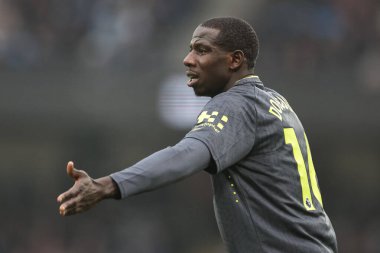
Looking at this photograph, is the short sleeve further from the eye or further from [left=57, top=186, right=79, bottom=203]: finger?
[left=57, top=186, right=79, bottom=203]: finger

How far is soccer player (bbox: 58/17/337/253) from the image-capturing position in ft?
14.4

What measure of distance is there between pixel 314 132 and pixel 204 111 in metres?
9.86

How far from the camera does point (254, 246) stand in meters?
4.74

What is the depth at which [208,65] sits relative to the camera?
4.93 m

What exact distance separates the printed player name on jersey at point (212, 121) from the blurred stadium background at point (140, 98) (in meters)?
8.64

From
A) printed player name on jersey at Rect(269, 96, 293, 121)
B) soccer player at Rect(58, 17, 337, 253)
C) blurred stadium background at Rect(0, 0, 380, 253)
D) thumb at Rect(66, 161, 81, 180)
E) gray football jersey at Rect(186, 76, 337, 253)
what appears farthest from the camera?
blurred stadium background at Rect(0, 0, 380, 253)

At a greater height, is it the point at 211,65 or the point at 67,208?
the point at 211,65

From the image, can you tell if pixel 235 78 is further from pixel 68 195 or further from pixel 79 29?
pixel 79 29

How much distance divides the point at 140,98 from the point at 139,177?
9.62 m

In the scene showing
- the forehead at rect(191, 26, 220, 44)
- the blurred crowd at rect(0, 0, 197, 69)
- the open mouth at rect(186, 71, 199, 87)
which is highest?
the blurred crowd at rect(0, 0, 197, 69)

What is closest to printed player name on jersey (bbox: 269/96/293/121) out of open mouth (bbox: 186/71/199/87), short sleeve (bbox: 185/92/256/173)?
short sleeve (bbox: 185/92/256/173)

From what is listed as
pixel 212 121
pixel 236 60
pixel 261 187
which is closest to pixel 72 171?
pixel 212 121
